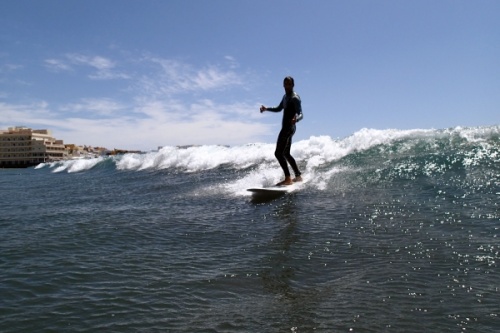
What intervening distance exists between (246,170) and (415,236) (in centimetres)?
812

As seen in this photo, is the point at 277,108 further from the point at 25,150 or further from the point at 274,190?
the point at 25,150

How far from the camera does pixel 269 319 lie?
267 cm

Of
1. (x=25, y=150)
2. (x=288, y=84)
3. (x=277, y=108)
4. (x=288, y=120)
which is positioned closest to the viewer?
(x=288, y=84)

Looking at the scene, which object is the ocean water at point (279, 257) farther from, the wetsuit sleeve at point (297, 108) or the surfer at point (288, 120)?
the wetsuit sleeve at point (297, 108)

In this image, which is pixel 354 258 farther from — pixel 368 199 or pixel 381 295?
pixel 368 199

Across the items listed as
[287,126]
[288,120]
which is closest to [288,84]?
[288,120]

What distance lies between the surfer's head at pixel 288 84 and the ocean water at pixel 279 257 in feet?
7.70

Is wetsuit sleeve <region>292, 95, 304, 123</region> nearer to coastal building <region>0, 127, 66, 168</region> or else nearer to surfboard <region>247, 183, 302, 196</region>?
surfboard <region>247, 183, 302, 196</region>

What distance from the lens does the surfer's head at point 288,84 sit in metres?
8.63

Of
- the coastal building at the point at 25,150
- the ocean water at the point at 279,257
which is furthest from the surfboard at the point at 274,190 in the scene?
the coastal building at the point at 25,150

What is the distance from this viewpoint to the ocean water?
8.92ft

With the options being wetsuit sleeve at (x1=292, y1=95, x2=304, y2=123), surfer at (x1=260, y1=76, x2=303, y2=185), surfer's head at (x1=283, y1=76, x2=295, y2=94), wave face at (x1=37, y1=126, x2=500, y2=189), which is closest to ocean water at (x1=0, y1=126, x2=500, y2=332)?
wave face at (x1=37, y1=126, x2=500, y2=189)

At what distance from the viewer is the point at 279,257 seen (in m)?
4.09

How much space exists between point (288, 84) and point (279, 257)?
5.55 m
